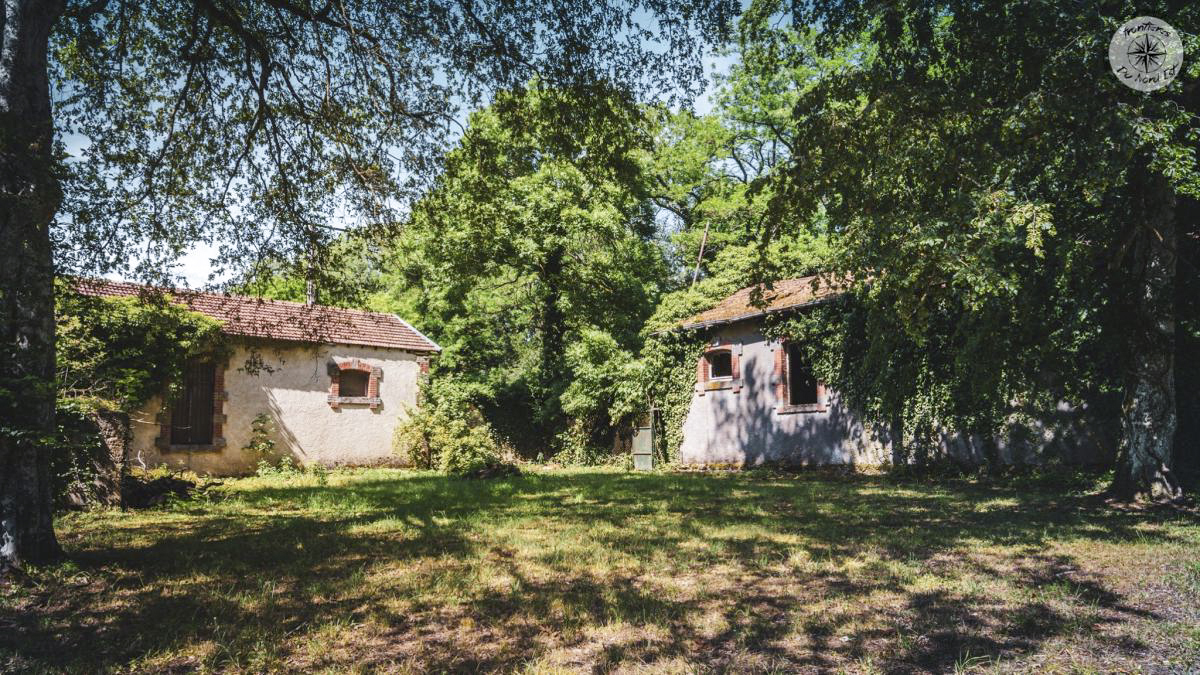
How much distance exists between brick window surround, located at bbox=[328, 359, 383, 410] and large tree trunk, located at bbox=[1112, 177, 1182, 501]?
14790 mm

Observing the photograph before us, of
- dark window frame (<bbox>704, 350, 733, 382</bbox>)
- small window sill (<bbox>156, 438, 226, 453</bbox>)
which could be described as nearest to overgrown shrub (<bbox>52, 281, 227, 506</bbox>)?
small window sill (<bbox>156, 438, 226, 453</bbox>)

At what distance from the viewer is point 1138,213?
7.65 metres

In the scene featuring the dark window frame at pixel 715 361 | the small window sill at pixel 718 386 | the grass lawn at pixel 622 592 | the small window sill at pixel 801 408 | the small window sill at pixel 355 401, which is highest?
the dark window frame at pixel 715 361

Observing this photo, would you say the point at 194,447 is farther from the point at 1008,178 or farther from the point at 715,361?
the point at 1008,178

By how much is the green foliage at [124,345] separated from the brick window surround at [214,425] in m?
0.82

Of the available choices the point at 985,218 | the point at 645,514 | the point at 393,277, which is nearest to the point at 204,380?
the point at 393,277

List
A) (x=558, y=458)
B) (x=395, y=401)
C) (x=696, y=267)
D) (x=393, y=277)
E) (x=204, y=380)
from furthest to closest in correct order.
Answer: (x=696, y=267)
(x=393, y=277)
(x=558, y=458)
(x=395, y=401)
(x=204, y=380)

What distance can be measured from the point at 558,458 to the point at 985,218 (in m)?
14.7

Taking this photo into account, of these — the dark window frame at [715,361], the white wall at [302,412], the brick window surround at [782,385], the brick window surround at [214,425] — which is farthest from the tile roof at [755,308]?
the brick window surround at [214,425]

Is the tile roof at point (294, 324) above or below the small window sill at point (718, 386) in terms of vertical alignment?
above

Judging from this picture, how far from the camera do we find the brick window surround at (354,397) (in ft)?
51.6

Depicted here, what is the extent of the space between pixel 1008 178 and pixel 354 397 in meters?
14.4

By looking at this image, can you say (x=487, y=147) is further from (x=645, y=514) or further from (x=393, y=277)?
(x=393, y=277)

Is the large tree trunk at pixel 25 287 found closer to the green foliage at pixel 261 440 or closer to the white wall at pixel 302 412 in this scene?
the white wall at pixel 302 412
